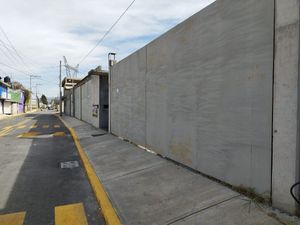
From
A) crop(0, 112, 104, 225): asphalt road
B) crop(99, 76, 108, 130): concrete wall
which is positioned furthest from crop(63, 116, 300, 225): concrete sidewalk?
crop(99, 76, 108, 130): concrete wall

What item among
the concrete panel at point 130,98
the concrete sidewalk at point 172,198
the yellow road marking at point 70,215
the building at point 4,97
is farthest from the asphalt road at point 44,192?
the building at point 4,97

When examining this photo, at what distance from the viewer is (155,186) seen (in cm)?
547

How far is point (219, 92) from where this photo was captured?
5.09m

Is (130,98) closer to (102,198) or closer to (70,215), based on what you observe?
(102,198)

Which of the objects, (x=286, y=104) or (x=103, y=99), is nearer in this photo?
(x=286, y=104)

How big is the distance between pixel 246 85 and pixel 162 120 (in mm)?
3565

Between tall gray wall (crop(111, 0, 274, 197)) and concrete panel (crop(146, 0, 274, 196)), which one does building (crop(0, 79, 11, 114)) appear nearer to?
tall gray wall (crop(111, 0, 274, 197))

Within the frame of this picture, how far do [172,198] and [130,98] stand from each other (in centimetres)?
656

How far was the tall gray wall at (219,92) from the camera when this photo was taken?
411 cm

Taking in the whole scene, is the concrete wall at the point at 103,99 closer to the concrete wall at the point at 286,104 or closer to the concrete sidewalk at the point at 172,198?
the concrete sidewalk at the point at 172,198

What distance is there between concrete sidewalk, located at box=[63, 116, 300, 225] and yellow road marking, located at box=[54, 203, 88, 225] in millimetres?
593

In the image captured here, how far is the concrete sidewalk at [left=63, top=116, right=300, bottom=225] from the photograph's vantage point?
3.74 meters

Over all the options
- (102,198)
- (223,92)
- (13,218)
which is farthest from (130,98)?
(13,218)

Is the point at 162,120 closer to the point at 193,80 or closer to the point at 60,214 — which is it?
the point at 193,80
